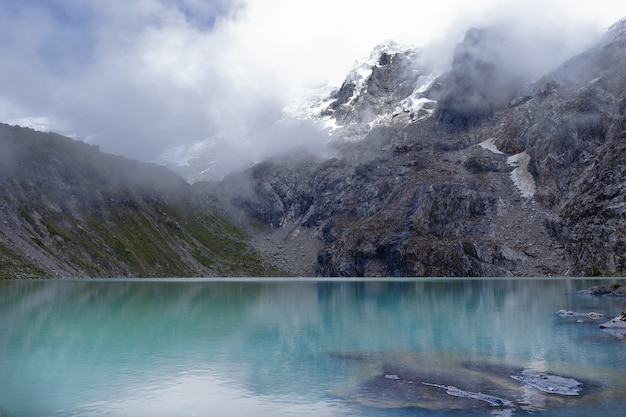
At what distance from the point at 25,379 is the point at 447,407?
23844mm

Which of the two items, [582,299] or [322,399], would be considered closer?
[322,399]

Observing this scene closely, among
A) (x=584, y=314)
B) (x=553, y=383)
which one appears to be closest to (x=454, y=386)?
(x=553, y=383)

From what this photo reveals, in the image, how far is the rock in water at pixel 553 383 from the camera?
27616 millimetres

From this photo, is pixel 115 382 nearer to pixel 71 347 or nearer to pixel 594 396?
pixel 71 347

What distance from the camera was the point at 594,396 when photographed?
26.5 metres

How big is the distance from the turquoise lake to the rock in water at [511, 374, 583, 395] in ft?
1.98

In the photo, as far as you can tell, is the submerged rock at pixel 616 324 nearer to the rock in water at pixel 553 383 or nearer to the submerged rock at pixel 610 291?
the rock in water at pixel 553 383

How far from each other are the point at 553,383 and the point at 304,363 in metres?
15.8

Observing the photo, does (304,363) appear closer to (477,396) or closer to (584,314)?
(477,396)

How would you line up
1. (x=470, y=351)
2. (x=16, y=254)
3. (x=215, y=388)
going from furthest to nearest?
1. (x=16, y=254)
2. (x=470, y=351)
3. (x=215, y=388)

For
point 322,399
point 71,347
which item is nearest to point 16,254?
point 71,347

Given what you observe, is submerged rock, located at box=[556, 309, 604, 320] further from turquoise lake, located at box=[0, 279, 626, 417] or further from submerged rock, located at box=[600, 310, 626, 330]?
submerged rock, located at box=[600, 310, 626, 330]

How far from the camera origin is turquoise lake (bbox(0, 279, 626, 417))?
25922 millimetres

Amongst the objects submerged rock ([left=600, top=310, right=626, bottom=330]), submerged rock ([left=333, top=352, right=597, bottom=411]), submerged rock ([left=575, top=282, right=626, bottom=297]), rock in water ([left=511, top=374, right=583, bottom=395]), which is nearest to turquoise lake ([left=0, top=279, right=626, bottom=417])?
submerged rock ([left=333, top=352, right=597, bottom=411])
